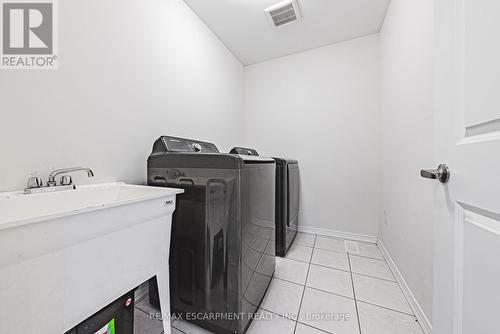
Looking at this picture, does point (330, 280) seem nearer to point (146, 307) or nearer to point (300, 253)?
point (300, 253)

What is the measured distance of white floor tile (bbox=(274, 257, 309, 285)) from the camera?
5.08 ft

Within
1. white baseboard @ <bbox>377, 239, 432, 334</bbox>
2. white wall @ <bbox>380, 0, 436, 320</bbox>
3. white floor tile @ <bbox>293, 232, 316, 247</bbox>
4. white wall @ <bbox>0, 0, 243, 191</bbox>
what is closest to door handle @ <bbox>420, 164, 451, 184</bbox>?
white wall @ <bbox>380, 0, 436, 320</bbox>

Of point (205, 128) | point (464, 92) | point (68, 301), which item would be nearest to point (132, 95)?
point (205, 128)

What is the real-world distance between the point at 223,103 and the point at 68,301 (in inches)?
89.4

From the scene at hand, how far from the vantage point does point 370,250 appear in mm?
2033

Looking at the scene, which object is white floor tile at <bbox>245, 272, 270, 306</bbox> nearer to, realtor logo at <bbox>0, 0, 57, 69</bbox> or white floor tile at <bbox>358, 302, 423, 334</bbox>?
white floor tile at <bbox>358, 302, 423, 334</bbox>

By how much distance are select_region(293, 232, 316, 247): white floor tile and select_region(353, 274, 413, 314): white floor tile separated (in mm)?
704

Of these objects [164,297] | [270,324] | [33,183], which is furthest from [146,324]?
[33,183]

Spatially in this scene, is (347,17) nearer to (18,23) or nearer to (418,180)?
(418,180)

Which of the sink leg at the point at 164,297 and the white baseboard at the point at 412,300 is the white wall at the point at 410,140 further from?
the sink leg at the point at 164,297

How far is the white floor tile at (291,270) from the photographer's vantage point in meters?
1.55

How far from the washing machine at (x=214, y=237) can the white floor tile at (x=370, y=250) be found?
142 cm

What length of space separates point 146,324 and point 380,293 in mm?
1609

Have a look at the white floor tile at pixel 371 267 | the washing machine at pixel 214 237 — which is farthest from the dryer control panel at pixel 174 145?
the white floor tile at pixel 371 267
